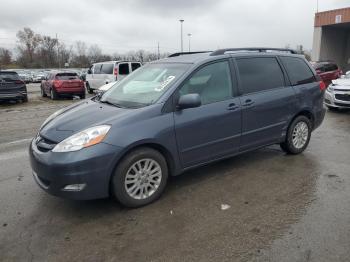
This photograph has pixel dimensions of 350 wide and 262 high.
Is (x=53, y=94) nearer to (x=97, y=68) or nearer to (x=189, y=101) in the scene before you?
(x=97, y=68)

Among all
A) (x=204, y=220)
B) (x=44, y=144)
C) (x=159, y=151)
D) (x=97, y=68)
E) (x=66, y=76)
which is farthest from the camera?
(x=97, y=68)

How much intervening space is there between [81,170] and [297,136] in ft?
12.5


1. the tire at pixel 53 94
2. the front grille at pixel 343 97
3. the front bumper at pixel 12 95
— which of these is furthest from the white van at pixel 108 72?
the front grille at pixel 343 97

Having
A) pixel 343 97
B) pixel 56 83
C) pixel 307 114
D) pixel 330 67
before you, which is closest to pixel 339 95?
pixel 343 97

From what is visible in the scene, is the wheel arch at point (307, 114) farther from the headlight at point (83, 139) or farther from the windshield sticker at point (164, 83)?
the headlight at point (83, 139)

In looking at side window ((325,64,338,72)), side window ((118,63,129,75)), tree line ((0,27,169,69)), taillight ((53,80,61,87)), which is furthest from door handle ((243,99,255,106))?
tree line ((0,27,169,69))

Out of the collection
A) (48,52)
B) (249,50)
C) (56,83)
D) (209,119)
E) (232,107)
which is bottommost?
(56,83)

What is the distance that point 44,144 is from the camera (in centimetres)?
380

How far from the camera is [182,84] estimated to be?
167 inches

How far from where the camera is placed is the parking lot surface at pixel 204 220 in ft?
10.0

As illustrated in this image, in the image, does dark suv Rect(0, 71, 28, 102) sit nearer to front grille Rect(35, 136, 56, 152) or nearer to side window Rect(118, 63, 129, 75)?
side window Rect(118, 63, 129, 75)

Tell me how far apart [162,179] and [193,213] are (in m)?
0.57

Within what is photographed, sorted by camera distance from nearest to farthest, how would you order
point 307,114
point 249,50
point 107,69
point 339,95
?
1. point 249,50
2. point 307,114
3. point 339,95
4. point 107,69

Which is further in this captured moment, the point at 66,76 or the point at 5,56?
the point at 5,56
